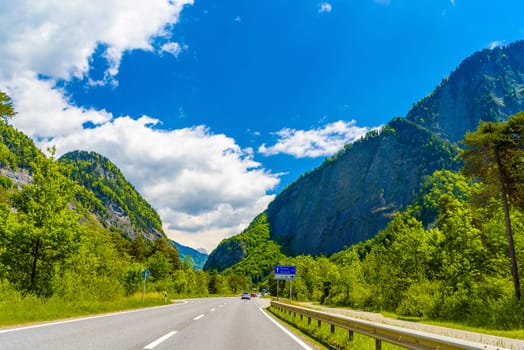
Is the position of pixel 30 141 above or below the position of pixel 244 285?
above

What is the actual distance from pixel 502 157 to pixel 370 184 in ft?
489

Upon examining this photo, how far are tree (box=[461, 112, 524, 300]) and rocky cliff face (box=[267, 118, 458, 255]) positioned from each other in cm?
13476

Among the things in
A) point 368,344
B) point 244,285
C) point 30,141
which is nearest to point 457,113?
point 244,285

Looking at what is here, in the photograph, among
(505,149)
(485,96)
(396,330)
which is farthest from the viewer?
(485,96)

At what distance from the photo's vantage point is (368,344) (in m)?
7.92

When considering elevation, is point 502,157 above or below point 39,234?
above

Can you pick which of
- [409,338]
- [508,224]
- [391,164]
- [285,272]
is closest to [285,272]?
[285,272]

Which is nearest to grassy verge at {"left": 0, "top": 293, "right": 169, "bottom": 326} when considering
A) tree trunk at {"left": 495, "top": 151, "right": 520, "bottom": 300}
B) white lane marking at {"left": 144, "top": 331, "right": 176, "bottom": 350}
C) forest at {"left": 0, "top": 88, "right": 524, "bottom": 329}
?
forest at {"left": 0, "top": 88, "right": 524, "bottom": 329}

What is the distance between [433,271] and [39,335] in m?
31.5

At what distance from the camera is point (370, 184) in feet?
549

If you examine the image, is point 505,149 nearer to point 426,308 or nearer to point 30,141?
point 426,308

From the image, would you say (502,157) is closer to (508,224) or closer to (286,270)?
Answer: (508,224)

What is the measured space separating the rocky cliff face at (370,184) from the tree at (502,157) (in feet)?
442

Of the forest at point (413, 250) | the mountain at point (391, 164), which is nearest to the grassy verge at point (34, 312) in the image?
the forest at point (413, 250)
